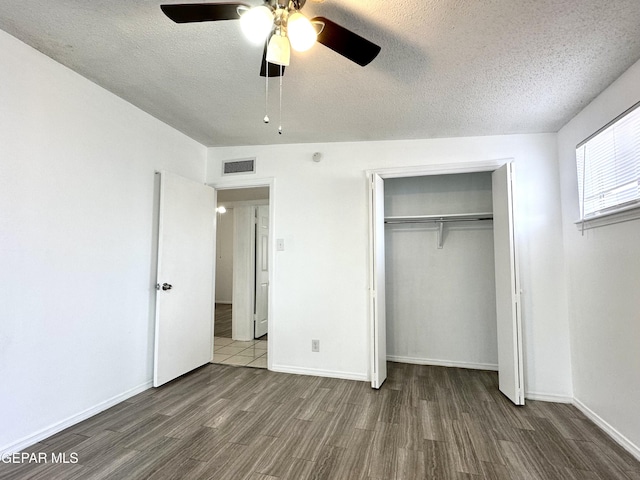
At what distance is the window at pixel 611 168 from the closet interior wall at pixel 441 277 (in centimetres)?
107

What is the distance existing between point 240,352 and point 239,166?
7.71ft

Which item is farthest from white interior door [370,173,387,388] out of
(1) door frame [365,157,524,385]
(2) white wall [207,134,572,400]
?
(2) white wall [207,134,572,400]

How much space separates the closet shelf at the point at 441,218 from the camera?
11.1 ft

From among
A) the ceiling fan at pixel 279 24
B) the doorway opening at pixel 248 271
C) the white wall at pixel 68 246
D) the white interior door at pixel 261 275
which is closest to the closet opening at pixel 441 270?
the doorway opening at pixel 248 271

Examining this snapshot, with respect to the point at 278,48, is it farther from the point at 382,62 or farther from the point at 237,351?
the point at 237,351

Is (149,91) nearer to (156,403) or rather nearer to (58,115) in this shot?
(58,115)

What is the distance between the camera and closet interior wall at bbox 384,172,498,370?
11.6 feet

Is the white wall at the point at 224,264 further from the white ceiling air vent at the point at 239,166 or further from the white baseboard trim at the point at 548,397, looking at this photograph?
the white baseboard trim at the point at 548,397

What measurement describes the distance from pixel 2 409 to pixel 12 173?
1.39m

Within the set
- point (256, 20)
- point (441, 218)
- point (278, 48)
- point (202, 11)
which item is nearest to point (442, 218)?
point (441, 218)

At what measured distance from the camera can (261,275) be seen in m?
4.95

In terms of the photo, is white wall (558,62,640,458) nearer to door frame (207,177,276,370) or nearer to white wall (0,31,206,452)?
door frame (207,177,276,370)

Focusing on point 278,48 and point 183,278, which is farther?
point 183,278

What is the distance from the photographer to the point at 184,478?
1.74 meters
